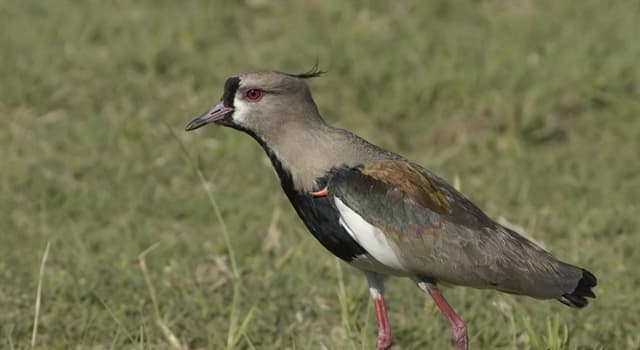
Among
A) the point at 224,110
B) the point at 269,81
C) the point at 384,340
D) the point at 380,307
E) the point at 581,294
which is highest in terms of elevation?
the point at 269,81

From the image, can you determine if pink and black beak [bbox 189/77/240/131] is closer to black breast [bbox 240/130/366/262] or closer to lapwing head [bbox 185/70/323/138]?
lapwing head [bbox 185/70/323/138]

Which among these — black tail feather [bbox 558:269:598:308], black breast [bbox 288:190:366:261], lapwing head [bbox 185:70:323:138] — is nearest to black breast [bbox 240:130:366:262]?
black breast [bbox 288:190:366:261]

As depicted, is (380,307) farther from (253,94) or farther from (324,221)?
(253,94)

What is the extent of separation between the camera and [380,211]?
17.4 ft

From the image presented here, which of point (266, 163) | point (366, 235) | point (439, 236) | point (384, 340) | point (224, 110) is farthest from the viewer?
point (266, 163)

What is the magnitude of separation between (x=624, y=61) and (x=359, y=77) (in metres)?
1.83

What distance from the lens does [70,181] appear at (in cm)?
789

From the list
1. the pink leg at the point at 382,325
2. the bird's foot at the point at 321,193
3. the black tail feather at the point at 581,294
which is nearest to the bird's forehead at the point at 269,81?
the bird's foot at the point at 321,193

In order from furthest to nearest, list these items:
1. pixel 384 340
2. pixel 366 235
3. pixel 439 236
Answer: pixel 384 340 → pixel 439 236 → pixel 366 235

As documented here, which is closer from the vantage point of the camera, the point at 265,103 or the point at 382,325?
the point at 265,103

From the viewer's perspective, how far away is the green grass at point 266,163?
20.5 feet

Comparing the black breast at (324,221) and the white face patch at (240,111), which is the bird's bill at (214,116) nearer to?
the white face patch at (240,111)

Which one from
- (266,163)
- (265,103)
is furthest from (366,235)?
(266,163)

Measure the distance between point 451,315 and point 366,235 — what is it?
53 centimetres
